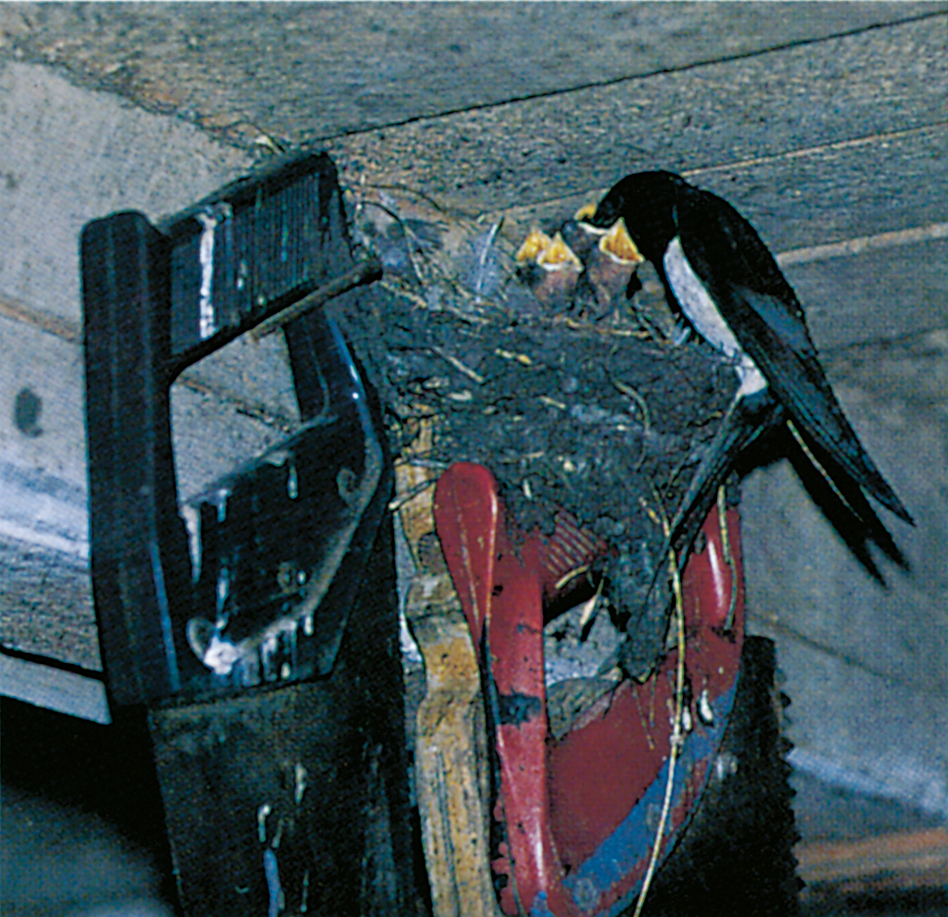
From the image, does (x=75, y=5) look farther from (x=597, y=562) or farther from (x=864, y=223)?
(x=864, y=223)

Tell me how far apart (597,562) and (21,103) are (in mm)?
957

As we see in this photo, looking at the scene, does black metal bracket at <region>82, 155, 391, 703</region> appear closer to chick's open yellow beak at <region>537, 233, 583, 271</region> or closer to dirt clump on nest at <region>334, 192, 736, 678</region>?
dirt clump on nest at <region>334, 192, 736, 678</region>

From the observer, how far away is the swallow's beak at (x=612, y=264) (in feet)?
6.44

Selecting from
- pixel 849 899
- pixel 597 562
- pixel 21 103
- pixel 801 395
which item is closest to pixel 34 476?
pixel 21 103

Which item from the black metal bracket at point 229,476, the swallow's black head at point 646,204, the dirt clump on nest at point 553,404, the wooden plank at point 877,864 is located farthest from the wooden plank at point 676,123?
the wooden plank at point 877,864

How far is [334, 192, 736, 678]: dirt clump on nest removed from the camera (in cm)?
164

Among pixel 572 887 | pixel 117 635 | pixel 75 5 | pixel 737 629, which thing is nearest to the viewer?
pixel 117 635

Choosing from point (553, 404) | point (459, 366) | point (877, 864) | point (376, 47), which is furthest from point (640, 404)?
point (877, 864)

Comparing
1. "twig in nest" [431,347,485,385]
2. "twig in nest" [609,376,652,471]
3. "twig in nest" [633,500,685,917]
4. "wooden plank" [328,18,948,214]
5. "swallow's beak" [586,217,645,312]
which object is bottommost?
"twig in nest" [633,500,685,917]

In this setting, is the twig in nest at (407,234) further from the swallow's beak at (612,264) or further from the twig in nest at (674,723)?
the twig in nest at (674,723)

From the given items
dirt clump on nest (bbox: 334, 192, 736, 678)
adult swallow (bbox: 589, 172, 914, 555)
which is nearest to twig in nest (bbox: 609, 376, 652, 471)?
dirt clump on nest (bbox: 334, 192, 736, 678)

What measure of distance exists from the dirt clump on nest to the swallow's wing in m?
0.09

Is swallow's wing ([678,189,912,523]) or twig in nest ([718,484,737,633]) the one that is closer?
swallow's wing ([678,189,912,523])

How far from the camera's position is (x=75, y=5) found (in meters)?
1.44
